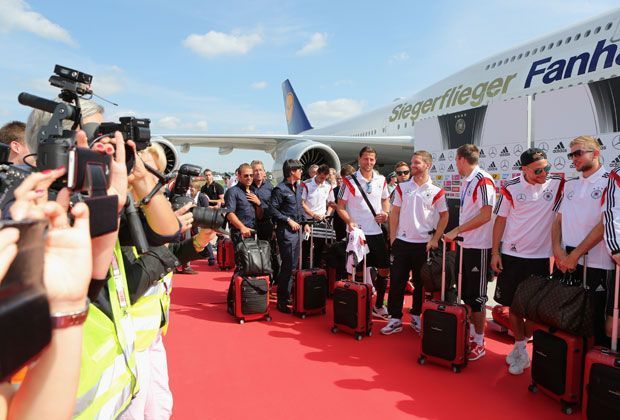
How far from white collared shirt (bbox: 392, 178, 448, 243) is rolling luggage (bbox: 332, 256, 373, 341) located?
640mm

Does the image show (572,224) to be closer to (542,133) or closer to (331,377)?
(331,377)

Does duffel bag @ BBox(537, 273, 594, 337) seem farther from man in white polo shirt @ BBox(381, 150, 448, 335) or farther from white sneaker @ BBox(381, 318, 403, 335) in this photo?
white sneaker @ BBox(381, 318, 403, 335)

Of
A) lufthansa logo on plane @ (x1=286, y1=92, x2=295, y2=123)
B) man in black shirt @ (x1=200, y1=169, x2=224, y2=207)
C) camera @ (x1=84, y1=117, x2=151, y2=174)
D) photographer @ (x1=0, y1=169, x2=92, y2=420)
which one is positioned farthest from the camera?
lufthansa logo on plane @ (x1=286, y1=92, x2=295, y2=123)

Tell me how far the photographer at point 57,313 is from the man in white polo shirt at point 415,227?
3.24m

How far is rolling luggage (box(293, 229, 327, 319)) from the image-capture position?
4.14 metres

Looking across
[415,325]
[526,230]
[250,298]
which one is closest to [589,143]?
[526,230]

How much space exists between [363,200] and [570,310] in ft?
6.90

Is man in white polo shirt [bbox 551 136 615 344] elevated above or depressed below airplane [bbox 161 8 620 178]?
below

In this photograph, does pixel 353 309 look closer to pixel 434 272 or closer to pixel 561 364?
pixel 434 272

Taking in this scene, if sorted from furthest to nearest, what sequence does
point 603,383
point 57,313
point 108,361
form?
point 603,383 → point 108,361 → point 57,313

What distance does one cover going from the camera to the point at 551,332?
2484 mm

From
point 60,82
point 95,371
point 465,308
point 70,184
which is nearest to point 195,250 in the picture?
point 60,82

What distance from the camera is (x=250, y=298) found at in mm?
4043

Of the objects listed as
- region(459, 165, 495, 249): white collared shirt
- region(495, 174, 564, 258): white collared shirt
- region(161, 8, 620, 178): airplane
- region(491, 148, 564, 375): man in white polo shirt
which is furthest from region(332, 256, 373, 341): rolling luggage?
region(161, 8, 620, 178): airplane
